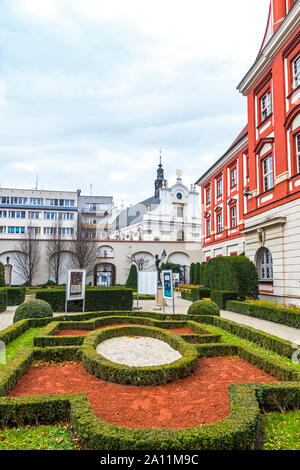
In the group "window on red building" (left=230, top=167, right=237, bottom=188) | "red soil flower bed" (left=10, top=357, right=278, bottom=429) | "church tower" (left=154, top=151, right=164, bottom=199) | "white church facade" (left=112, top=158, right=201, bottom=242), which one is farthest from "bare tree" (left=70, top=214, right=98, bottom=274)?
"church tower" (left=154, top=151, right=164, bottom=199)

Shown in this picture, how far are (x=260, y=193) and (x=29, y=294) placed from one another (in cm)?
1851

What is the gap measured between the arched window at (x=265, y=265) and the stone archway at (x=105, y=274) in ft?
64.7

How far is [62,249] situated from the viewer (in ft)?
106

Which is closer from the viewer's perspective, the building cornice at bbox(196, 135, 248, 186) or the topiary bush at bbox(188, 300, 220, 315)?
the topiary bush at bbox(188, 300, 220, 315)

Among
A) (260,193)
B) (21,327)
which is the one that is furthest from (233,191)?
(21,327)

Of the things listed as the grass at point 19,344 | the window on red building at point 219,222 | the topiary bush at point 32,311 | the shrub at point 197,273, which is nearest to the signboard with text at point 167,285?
the topiary bush at point 32,311

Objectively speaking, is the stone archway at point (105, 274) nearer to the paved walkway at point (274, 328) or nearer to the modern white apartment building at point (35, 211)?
the modern white apartment building at point (35, 211)

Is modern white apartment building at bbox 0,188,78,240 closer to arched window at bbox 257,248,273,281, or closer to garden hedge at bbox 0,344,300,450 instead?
arched window at bbox 257,248,273,281

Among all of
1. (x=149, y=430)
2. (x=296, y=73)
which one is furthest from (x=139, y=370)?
(x=296, y=73)

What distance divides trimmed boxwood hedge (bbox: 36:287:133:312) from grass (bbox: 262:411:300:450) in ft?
39.2

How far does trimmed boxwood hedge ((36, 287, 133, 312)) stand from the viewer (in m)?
15.4

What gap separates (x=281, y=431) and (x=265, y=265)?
1371 centimetres

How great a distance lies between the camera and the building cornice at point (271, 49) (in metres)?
13.1
